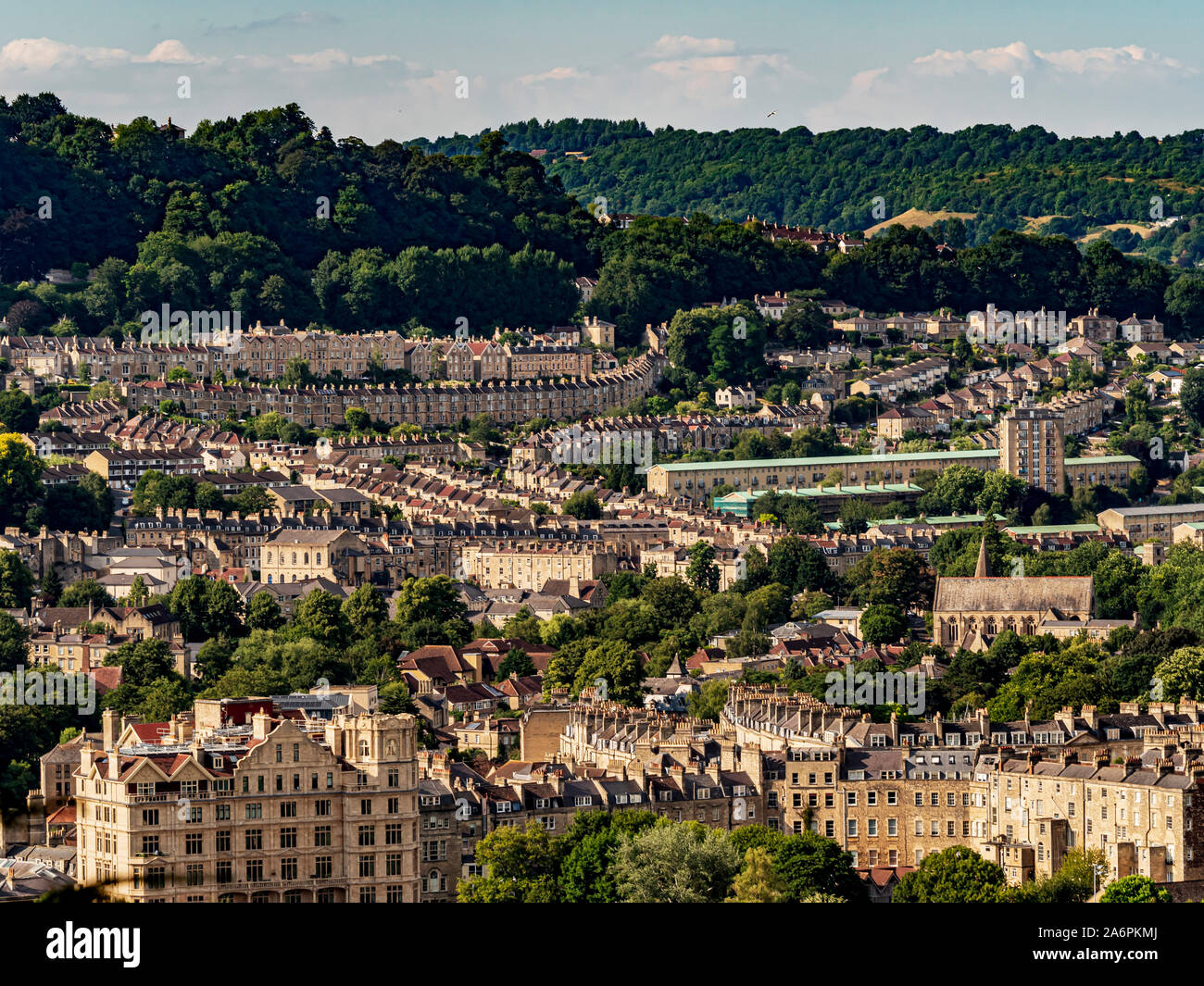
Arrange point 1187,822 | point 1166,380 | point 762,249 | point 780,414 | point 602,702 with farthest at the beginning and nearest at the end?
point 762,249, point 1166,380, point 780,414, point 602,702, point 1187,822

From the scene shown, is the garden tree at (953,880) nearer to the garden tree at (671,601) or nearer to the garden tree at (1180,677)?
the garden tree at (1180,677)

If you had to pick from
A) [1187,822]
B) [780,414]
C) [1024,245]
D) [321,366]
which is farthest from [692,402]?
[1187,822]

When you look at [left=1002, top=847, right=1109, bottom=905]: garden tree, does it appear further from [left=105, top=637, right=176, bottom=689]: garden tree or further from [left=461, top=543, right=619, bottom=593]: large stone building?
[left=461, top=543, right=619, bottom=593]: large stone building

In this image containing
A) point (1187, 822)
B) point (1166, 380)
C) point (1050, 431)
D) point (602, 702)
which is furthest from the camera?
point (1166, 380)

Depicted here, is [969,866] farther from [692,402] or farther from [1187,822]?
[692,402]

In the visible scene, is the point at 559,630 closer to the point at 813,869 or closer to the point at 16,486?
the point at 16,486

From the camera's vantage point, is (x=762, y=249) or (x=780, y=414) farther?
(x=762, y=249)

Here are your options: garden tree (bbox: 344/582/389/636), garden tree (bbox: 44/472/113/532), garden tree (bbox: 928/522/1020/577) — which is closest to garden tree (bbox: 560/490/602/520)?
garden tree (bbox: 928/522/1020/577)

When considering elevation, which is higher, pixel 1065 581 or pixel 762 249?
pixel 762 249

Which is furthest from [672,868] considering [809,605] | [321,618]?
[809,605]
